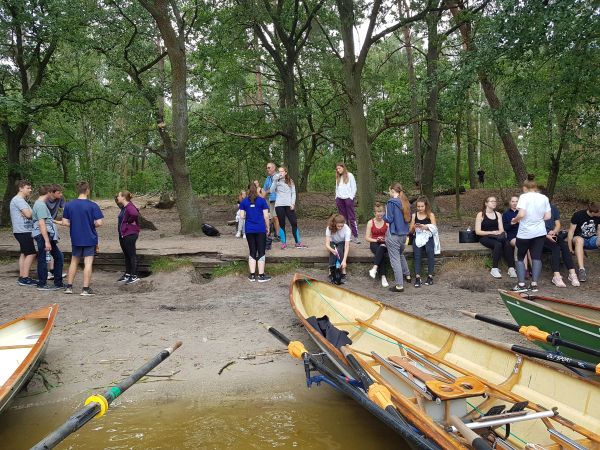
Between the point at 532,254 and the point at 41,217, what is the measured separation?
353 inches

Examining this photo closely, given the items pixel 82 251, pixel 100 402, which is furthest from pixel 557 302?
pixel 82 251

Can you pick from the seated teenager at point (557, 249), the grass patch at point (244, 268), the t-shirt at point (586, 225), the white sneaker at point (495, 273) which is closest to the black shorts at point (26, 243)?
the grass patch at point (244, 268)

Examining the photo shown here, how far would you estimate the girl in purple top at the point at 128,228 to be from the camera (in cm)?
908

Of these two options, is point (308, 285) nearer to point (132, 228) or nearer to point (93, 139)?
point (132, 228)

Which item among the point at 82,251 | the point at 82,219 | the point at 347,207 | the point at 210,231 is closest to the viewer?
the point at 82,219

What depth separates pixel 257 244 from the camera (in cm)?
934

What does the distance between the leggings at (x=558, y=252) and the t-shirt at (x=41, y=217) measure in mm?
9492

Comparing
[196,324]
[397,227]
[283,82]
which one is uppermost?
[283,82]

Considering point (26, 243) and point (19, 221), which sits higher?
point (19, 221)

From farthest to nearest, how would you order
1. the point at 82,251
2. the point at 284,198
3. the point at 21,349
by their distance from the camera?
the point at 284,198 < the point at 82,251 < the point at 21,349

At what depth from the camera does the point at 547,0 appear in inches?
311

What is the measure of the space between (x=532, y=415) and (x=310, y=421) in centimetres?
216

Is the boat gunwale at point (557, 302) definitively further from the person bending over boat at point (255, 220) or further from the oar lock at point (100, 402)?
the oar lock at point (100, 402)

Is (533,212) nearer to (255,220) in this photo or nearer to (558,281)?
(558,281)
